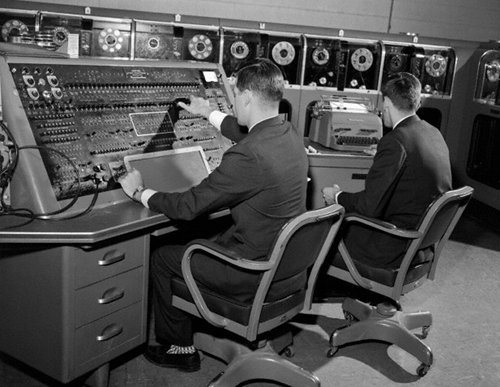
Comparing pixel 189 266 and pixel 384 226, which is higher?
pixel 384 226

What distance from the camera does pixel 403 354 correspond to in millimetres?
3057

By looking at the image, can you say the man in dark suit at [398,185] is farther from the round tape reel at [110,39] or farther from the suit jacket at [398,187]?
the round tape reel at [110,39]

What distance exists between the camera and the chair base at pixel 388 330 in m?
2.87

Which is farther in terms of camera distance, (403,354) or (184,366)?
(403,354)

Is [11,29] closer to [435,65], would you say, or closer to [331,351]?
[331,351]

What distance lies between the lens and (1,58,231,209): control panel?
2.36m

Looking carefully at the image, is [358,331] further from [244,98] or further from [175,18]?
[175,18]

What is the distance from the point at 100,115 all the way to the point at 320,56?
109 inches

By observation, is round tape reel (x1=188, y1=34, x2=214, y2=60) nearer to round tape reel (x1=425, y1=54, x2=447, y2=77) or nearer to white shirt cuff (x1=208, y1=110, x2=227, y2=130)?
white shirt cuff (x1=208, y1=110, x2=227, y2=130)

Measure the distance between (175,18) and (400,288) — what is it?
2.85 m

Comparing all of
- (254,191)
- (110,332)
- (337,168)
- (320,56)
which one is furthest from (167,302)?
(320,56)

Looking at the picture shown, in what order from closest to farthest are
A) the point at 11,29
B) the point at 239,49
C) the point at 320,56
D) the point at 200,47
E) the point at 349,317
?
the point at 349,317
the point at 11,29
the point at 200,47
the point at 239,49
the point at 320,56

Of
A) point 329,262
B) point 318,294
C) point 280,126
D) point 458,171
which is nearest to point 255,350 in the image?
point 329,262

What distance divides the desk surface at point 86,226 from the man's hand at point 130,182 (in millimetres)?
68
